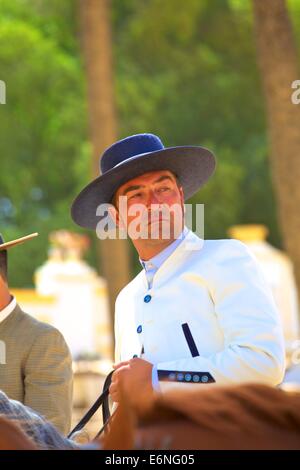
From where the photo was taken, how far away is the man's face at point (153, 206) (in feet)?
10.6

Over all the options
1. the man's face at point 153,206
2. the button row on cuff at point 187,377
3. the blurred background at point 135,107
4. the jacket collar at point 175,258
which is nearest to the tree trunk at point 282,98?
the man's face at point 153,206

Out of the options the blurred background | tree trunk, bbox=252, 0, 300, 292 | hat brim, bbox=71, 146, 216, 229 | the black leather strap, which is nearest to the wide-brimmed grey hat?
hat brim, bbox=71, 146, 216, 229

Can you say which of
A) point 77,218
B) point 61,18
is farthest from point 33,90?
point 77,218

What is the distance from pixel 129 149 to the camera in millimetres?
3455

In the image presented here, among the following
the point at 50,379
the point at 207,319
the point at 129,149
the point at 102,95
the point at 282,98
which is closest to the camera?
the point at 207,319

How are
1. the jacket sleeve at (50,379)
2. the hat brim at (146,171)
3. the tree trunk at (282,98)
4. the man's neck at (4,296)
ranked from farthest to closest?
the tree trunk at (282,98), the man's neck at (4,296), the jacket sleeve at (50,379), the hat brim at (146,171)

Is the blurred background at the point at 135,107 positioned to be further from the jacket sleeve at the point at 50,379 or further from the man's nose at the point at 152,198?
the man's nose at the point at 152,198

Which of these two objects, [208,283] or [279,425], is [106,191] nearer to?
[208,283]

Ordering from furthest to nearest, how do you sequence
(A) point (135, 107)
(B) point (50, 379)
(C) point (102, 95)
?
(A) point (135, 107) → (C) point (102, 95) → (B) point (50, 379)

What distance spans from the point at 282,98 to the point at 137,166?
21.1 ft

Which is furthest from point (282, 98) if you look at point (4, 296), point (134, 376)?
point (134, 376)

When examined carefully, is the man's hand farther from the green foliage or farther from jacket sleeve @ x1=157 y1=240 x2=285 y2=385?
the green foliage

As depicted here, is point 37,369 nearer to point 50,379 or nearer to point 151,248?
point 50,379

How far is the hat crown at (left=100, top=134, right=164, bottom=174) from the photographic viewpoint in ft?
11.3
